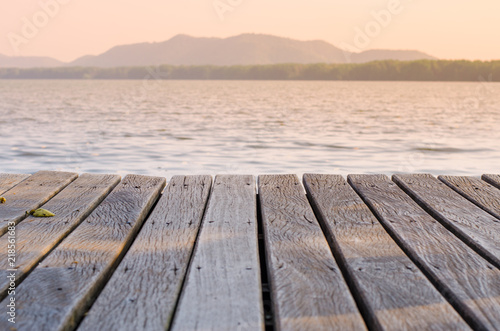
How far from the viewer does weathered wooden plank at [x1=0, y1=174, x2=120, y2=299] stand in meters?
1.98

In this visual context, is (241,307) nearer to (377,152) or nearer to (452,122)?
(377,152)

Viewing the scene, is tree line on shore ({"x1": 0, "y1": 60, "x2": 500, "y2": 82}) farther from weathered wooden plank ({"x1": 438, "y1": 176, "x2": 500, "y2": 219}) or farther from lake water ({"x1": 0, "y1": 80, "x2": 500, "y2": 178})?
weathered wooden plank ({"x1": 438, "y1": 176, "x2": 500, "y2": 219})

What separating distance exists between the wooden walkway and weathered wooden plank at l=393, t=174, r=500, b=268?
Answer: 13mm

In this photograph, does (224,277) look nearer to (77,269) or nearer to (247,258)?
(247,258)

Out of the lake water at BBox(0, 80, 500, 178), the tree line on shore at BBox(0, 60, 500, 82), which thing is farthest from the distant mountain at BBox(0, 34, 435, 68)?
the lake water at BBox(0, 80, 500, 178)

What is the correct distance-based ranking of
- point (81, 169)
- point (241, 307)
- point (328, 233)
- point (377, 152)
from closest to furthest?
point (241, 307)
point (328, 233)
point (81, 169)
point (377, 152)

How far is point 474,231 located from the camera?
246 centimetres

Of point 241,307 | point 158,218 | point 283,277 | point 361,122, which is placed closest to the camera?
point 241,307

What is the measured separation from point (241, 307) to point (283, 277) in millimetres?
286

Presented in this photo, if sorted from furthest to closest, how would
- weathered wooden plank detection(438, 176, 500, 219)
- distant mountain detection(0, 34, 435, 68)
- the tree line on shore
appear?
distant mountain detection(0, 34, 435, 68)
the tree line on shore
weathered wooden plank detection(438, 176, 500, 219)

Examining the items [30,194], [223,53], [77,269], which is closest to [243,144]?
[30,194]

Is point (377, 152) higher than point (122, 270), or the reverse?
point (122, 270)

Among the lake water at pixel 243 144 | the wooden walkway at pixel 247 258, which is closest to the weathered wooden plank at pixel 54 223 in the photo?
the wooden walkway at pixel 247 258

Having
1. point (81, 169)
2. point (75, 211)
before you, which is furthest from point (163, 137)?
point (75, 211)
